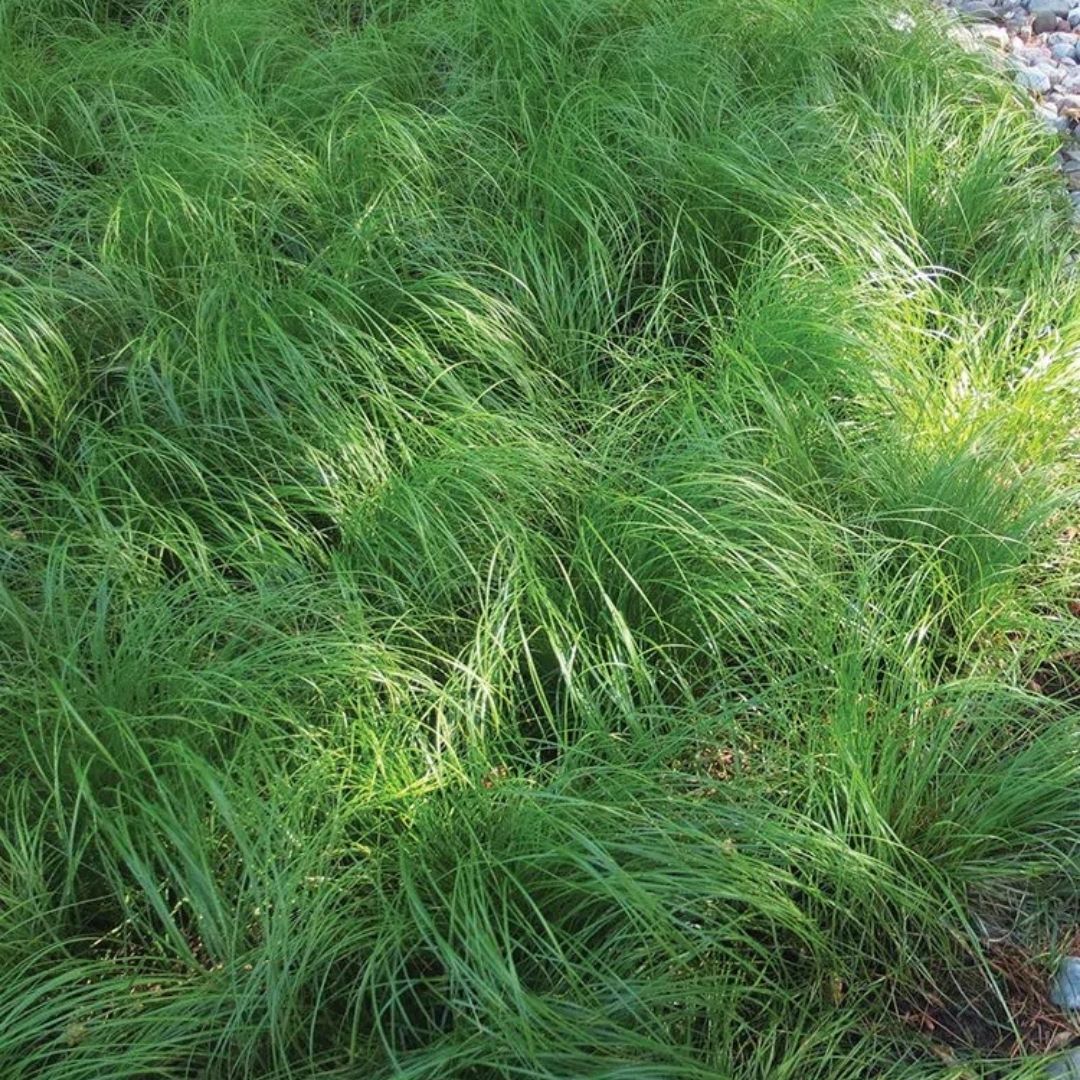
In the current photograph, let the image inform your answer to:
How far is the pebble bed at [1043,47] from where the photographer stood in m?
3.65

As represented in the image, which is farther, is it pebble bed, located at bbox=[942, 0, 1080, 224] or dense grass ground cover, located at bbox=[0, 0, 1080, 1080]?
pebble bed, located at bbox=[942, 0, 1080, 224]

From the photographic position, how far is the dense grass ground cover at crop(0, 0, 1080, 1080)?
1.64 meters

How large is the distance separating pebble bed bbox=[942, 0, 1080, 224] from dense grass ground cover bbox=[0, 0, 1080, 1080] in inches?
13.9

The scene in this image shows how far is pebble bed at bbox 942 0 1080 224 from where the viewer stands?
3.65m

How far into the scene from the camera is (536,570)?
2119mm

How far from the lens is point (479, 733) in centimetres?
186

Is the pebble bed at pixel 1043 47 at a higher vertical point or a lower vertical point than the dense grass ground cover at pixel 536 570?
higher

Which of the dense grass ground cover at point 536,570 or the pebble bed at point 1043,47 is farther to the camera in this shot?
the pebble bed at point 1043,47

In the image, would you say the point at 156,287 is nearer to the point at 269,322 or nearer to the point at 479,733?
the point at 269,322

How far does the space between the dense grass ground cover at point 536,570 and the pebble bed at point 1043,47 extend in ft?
1.16

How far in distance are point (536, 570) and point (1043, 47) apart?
3.16 m

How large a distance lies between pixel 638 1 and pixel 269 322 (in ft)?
5.76

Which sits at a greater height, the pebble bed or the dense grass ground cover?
the pebble bed

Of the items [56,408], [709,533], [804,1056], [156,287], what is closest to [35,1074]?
[804,1056]
